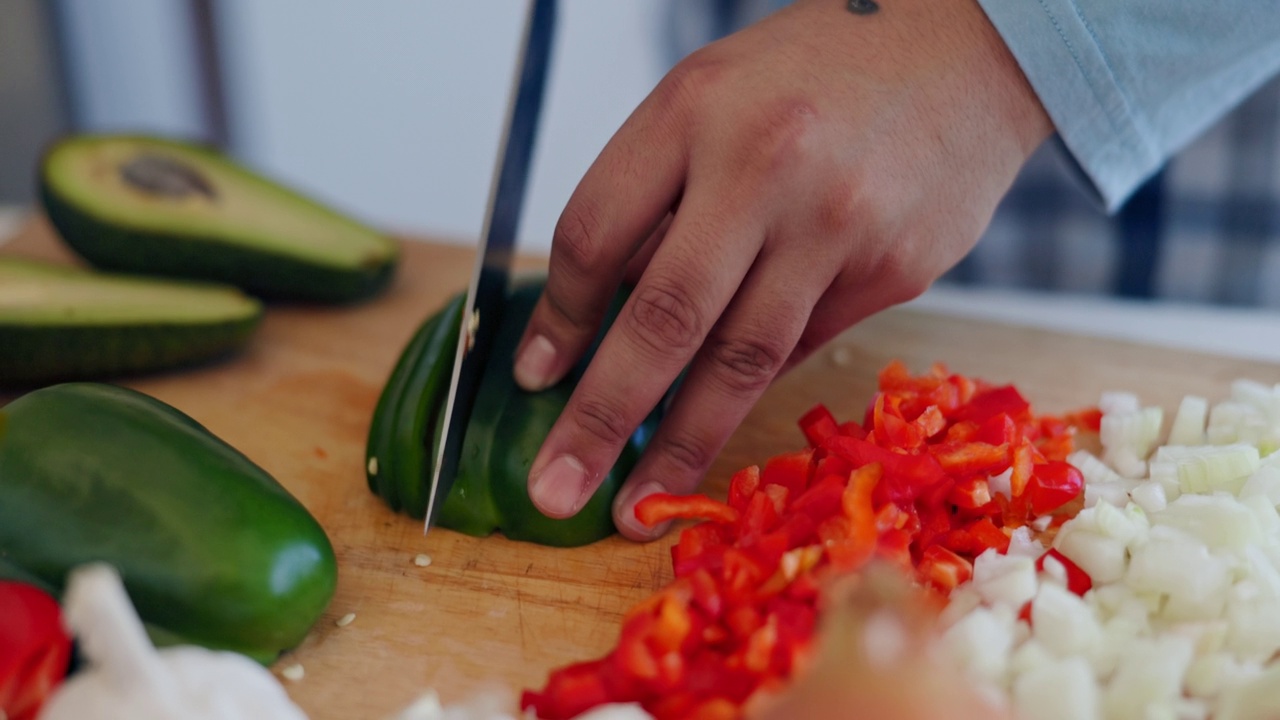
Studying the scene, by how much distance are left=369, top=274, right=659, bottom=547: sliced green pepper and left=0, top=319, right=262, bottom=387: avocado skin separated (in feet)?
1.61

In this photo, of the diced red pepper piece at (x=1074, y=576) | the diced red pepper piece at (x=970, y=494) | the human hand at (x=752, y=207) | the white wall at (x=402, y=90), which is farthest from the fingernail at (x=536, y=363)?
the white wall at (x=402, y=90)

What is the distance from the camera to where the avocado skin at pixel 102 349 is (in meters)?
1.50

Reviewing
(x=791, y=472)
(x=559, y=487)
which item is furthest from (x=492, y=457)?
(x=791, y=472)

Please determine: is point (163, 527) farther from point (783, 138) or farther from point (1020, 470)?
point (1020, 470)

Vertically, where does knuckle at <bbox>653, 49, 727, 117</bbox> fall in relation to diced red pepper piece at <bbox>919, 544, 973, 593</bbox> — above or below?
above

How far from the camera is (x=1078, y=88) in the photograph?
1226 millimetres

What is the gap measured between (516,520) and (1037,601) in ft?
1.85

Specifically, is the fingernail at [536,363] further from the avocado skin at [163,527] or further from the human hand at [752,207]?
the avocado skin at [163,527]

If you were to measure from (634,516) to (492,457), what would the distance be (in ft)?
0.59

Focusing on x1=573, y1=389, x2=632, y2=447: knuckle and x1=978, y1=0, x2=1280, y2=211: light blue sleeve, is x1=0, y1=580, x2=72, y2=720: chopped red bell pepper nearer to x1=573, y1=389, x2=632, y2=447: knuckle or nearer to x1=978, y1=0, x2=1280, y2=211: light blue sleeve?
x1=573, y1=389, x2=632, y2=447: knuckle

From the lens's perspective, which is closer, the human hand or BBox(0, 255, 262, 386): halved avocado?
the human hand

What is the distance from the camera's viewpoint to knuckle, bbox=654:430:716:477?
1.19 m

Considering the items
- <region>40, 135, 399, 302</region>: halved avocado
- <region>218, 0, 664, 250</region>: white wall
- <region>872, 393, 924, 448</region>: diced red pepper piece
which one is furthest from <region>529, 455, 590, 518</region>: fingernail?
<region>218, 0, 664, 250</region>: white wall

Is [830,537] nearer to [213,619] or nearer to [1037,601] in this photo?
[1037,601]
